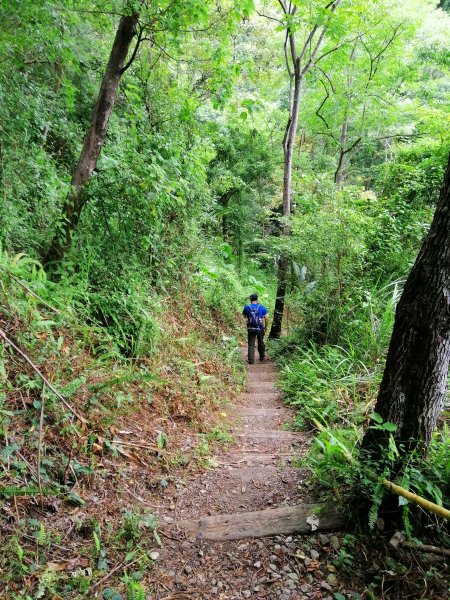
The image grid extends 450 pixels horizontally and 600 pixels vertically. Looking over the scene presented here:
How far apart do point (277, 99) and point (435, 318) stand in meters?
17.6

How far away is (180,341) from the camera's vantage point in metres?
6.07

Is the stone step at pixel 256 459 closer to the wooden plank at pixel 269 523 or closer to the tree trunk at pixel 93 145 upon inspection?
the wooden plank at pixel 269 523

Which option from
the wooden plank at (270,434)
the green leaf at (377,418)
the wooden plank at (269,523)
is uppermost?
the green leaf at (377,418)

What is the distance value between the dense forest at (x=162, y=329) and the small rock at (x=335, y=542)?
0.07 ft

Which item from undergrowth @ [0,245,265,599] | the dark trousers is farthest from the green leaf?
the dark trousers

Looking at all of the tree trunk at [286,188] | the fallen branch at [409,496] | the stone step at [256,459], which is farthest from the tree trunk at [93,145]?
the tree trunk at [286,188]

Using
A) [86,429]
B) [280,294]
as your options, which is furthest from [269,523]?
[280,294]

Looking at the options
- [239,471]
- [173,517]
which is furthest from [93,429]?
[239,471]

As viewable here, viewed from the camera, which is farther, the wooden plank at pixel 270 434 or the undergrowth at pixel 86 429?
the wooden plank at pixel 270 434

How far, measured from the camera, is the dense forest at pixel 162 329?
7.99 ft

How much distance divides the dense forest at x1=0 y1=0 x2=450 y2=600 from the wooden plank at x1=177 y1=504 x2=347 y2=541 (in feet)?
0.38

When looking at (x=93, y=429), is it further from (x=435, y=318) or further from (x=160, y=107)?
(x=160, y=107)

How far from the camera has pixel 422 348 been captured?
8.22 ft

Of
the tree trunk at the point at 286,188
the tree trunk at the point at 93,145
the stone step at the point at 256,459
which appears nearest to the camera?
the stone step at the point at 256,459
